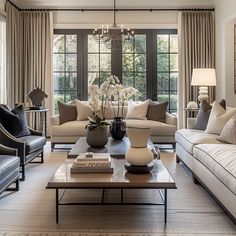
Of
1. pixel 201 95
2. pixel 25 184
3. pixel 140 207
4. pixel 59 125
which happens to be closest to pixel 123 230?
pixel 140 207

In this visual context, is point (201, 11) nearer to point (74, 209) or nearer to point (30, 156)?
point (30, 156)

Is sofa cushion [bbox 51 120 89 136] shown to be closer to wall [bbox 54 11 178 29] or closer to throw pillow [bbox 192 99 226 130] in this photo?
throw pillow [bbox 192 99 226 130]

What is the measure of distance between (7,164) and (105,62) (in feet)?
17.2

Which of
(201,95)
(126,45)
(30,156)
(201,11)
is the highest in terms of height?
(201,11)

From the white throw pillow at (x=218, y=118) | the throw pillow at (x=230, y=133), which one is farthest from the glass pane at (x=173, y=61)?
the throw pillow at (x=230, y=133)

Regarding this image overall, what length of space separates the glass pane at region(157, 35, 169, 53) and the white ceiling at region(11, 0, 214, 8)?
0.69 metres

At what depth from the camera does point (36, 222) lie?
9.83 feet

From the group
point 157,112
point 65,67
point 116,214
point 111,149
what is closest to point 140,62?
point 65,67

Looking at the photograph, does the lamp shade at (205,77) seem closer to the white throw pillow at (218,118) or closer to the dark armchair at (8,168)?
the white throw pillow at (218,118)

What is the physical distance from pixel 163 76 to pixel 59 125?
2.96 meters

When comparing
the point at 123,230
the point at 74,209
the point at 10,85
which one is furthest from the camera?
the point at 10,85

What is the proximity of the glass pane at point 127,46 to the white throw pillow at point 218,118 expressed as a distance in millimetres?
3742

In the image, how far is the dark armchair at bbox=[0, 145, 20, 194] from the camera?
10.8 ft

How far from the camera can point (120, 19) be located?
8.16 meters
